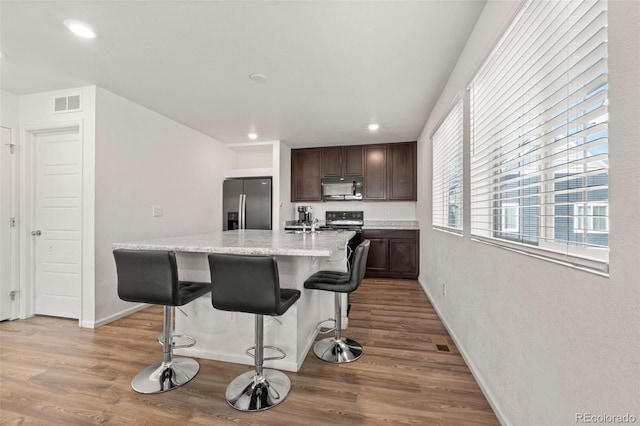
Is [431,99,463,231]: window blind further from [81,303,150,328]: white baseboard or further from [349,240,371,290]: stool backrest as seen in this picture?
[81,303,150,328]: white baseboard

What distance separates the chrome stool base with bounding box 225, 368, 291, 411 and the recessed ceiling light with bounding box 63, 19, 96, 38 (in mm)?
2653

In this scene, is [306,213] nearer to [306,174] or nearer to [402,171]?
[306,174]

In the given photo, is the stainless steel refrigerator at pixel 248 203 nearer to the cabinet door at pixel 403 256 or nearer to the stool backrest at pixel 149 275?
the cabinet door at pixel 403 256

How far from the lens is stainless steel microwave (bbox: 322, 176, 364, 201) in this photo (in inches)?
199

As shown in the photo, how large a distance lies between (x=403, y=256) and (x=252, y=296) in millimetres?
3686

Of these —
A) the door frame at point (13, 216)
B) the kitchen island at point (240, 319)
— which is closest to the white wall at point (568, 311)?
the kitchen island at point (240, 319)

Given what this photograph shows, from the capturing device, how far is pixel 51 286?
3.01 meters

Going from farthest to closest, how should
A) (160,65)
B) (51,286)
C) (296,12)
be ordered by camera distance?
(51,286) < (160,65) < (296,12)

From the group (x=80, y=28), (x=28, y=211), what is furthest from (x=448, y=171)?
(x=28, y=211)

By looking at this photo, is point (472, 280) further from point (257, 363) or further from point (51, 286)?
point (51, 286)

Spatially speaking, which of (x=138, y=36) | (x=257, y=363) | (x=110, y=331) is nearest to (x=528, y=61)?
(x=257, y=363)

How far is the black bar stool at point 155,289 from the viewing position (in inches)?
64.6

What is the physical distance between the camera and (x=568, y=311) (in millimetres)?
975

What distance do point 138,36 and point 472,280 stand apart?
9.93 feet
